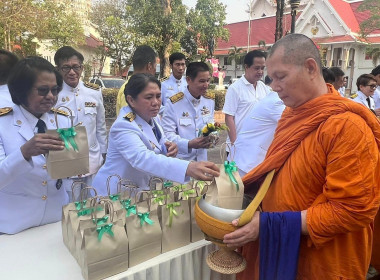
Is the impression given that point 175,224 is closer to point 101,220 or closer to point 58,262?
point 101,220

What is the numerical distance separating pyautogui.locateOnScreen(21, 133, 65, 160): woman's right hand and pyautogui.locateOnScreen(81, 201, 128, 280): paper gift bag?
42 centimetres

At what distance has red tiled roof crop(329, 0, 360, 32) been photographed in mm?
26734

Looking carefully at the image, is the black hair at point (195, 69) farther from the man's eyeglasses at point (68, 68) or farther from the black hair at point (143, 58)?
the man's eyeglasses at point (68, 68)

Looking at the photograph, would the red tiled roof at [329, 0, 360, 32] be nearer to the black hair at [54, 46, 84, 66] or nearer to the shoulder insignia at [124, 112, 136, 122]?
the black hair at [54, 46, 84, 66]

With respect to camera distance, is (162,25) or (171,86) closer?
(171,86)

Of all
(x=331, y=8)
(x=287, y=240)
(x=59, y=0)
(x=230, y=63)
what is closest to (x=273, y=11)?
(x=230, y=63)

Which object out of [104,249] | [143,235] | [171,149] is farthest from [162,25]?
[104,249]

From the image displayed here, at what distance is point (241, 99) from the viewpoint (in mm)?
3988

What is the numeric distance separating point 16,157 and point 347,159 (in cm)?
157

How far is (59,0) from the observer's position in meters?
17.1

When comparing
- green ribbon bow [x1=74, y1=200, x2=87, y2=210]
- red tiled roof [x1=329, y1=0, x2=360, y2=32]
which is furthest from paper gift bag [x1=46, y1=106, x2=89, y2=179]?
red tiled roof [x1=329, y1=0, x2=360, y2=32]

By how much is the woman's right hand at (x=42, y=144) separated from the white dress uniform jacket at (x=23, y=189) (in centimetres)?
26

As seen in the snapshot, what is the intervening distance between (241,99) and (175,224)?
2.67 meters

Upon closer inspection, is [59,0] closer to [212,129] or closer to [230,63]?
[212,129]
